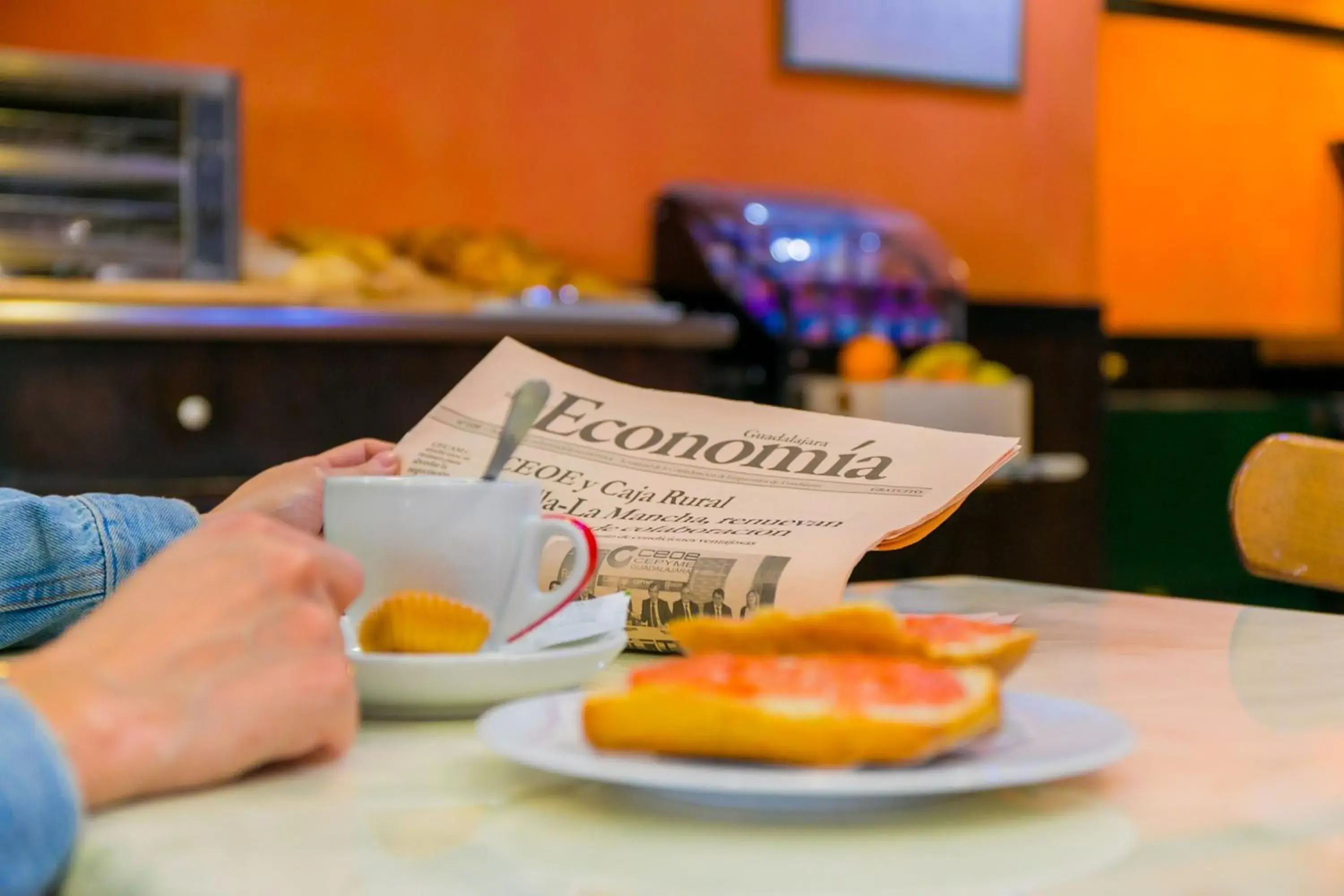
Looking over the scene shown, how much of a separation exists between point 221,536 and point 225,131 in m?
2.27

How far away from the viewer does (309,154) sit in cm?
316

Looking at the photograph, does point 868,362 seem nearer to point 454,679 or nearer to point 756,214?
point 756,214

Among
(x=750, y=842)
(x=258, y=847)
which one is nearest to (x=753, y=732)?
(x=750, y=842)

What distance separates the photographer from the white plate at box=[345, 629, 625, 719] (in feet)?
2.04

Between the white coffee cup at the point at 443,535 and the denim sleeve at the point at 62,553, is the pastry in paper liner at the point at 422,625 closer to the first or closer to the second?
the white coffee cup at the point at 443,535

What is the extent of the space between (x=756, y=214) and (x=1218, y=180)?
7.42 ft

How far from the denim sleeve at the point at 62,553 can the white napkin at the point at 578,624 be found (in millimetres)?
260

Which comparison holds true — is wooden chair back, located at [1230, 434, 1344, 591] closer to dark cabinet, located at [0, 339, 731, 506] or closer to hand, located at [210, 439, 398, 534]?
hand, located at [210, 439, 398, 534]

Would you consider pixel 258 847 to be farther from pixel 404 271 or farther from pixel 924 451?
pixel 404 271

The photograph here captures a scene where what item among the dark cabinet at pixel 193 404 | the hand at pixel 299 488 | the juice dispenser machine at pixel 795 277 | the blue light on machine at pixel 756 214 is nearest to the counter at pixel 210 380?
the dark cabinet at pixel 193 404

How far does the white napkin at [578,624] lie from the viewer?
0.72 m

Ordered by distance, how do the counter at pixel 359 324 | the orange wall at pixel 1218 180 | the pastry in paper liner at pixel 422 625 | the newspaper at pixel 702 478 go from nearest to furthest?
the pastry in paper liner at pixel 422 625
the newspaper at pixel 702 478
the counter at pixel 359 324
the orange wall at pixel 1218 180

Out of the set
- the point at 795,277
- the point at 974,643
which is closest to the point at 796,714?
the point at 974,643

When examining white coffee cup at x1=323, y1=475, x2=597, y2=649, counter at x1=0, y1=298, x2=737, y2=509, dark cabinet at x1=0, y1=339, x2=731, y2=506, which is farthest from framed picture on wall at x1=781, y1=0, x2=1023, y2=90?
white coffee cup at x1=323, y1=475, x2=597, y2=649
